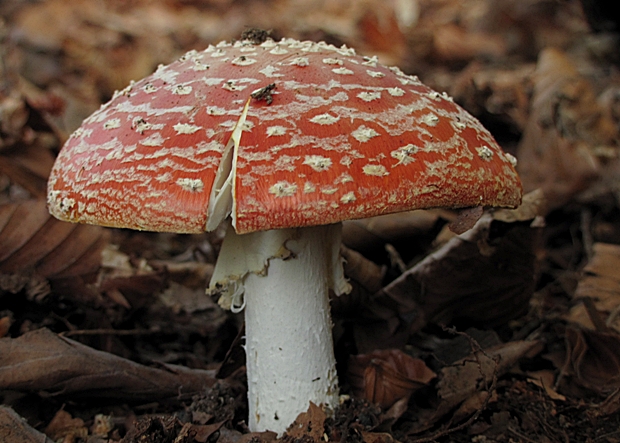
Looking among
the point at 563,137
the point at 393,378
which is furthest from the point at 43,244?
the point at 563,137

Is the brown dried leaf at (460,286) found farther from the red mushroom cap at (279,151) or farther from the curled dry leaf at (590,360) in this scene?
the red mushroom cap at (279,151)

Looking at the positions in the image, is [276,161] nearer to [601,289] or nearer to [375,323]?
[375,323]

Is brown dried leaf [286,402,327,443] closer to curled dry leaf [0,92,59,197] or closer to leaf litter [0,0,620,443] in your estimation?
leaf litter [0,0,620,443]

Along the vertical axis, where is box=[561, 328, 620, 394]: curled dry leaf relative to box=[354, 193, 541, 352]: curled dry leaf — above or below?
below

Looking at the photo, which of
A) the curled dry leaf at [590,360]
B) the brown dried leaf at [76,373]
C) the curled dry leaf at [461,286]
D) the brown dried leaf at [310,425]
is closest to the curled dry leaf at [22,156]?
the brown dried leaf at [76,373]

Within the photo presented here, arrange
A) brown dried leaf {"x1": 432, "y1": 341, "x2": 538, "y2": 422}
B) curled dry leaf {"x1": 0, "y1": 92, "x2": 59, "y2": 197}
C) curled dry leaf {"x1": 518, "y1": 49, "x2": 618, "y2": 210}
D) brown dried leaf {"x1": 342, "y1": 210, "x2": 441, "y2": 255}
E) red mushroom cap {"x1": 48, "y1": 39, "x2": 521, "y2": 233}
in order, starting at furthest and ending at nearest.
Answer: curled dry leaf {"x1": 518, "y1": 49, "x2": 618, "y2": 210} → curled dry leaf {"x1": 0, "y1": 92, "x2": 59, "y2": 197} → brown dried leaf {"x1": 342, "y1": 210, "x2": 441, "y2": 255} → brown dried leaf {"x1": 432, "y1": 341, "x2": 538, "y2": 422} → red mushroom cap {"x1": 48, "y1": 39, "x2": 521, "y2": 233}

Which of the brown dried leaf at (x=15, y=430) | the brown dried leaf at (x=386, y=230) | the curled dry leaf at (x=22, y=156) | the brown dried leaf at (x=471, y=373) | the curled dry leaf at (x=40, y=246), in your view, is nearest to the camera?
the brown dried leaf at (x=15, y=430)

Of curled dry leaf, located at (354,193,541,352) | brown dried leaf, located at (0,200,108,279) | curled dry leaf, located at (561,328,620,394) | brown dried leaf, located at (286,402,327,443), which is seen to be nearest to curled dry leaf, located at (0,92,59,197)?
brown dried leaf, located at (0,200,108,279)
